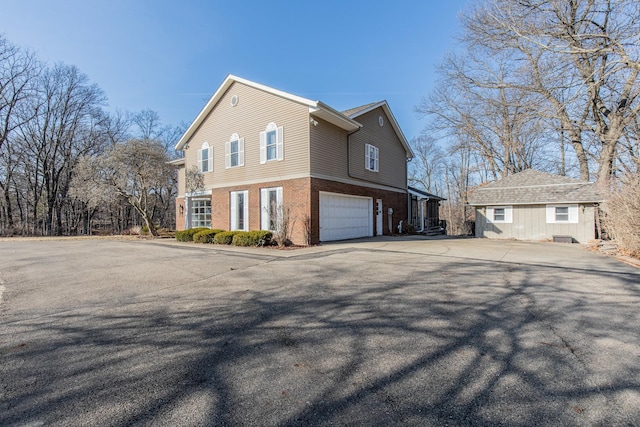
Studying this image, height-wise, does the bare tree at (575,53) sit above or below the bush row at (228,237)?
above

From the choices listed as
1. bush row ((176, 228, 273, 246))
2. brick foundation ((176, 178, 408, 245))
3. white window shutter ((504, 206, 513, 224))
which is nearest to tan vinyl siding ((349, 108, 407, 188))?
brick foundation ((176, 178, 408, 245))

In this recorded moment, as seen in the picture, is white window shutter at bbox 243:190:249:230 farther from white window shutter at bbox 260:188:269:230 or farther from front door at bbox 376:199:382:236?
front door at bbox 376:199:382:236

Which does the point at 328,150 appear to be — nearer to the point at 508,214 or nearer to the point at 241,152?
the point at 241,152

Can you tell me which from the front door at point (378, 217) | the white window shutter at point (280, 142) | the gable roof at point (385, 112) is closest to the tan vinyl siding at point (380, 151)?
the gable roof at point (385, 112)

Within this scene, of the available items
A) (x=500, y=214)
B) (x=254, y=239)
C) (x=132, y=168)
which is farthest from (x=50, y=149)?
(x=500, y=214)

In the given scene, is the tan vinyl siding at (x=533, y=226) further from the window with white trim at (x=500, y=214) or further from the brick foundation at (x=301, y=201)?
the brick foundation at (x=301, y=201)

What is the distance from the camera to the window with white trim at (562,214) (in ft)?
51.6

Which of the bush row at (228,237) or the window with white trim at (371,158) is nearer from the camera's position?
the bush row at (228,237)

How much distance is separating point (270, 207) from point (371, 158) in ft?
22.4

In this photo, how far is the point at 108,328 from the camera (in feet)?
12.0

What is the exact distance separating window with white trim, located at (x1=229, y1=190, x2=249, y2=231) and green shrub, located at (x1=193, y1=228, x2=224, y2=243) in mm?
1300

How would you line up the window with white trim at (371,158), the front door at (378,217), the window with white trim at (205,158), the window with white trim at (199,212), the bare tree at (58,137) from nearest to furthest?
the window with white trim at (371,158), the window with white trim at (205,158), the front door at (378,217), the window with white trim at (199,212), the bare tree at (58,137)

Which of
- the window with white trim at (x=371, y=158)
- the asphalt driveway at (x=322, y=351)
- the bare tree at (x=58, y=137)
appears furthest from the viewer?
the bare tree at (x=58, y=137)

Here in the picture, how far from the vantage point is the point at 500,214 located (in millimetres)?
17891
